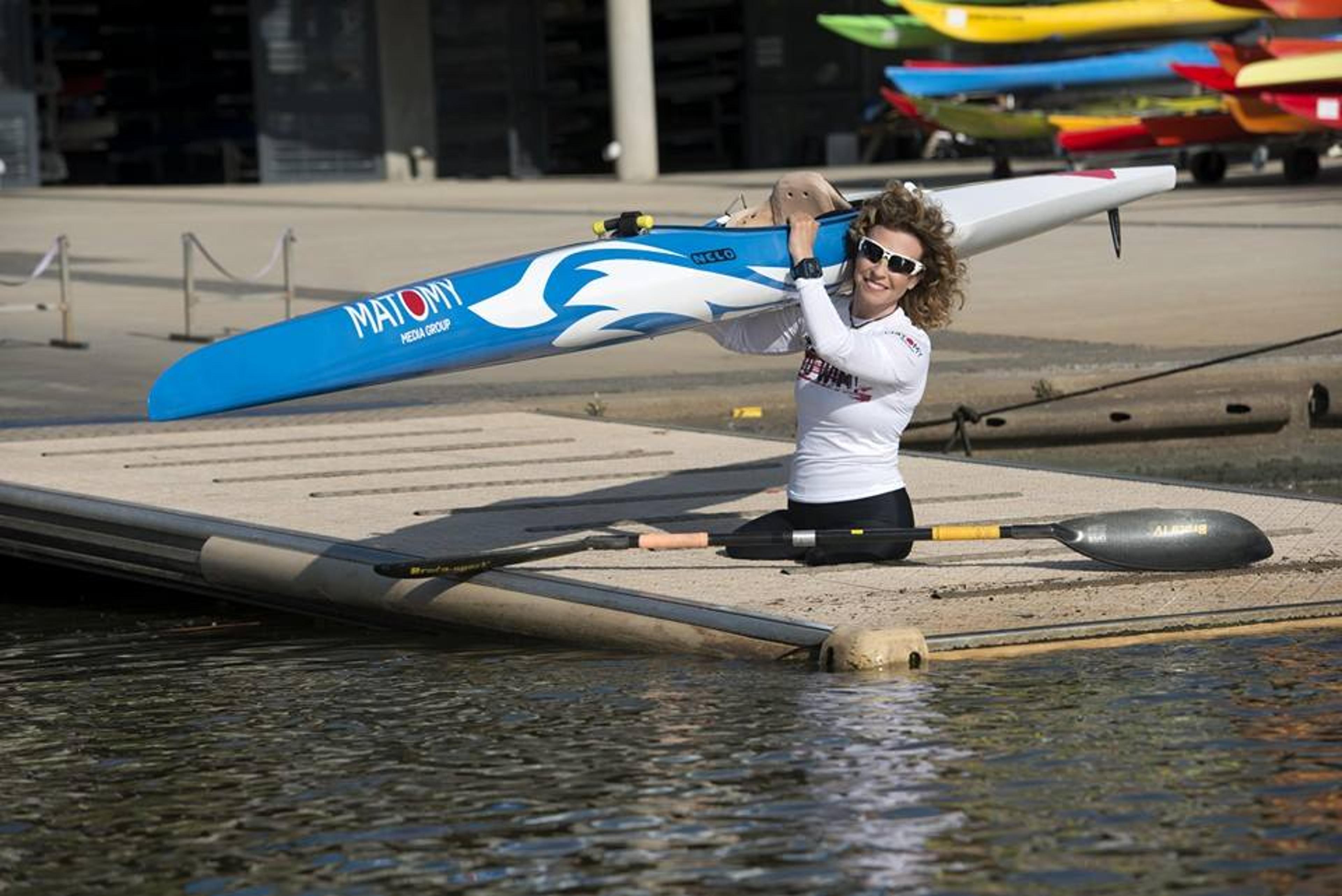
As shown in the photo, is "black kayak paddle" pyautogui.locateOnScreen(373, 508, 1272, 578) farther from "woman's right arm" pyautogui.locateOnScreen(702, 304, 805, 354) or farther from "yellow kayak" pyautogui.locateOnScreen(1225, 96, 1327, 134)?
"yellow kayak" pyautogui.locateOnScreen(1225, 96, 1327, 134)

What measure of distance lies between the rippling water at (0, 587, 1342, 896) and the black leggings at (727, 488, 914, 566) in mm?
939

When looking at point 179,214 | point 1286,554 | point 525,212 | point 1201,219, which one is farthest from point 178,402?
point 179,214

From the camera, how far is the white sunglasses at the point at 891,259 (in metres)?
8.40

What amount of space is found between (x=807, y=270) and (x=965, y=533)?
1014 mm

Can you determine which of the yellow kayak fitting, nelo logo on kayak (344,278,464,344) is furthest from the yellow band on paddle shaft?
nelo logo on kayak (344,278,464,344)

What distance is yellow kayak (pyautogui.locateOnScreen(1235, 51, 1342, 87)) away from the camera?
27203mm

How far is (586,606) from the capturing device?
26.3 ft

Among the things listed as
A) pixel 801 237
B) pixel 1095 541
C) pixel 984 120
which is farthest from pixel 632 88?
pixel 1095 541

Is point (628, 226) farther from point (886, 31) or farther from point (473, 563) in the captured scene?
point (886, 31)

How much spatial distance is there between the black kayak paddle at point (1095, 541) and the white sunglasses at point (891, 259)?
2.83 feet

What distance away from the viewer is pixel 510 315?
9180mm

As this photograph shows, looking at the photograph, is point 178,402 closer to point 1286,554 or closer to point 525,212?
point 1286,554

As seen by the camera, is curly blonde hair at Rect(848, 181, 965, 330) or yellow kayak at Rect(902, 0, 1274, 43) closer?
curly blonde hair at Rect(848, 181, 965, 330)

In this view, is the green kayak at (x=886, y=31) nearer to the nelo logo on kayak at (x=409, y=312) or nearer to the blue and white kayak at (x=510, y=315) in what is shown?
the blue and white kayak at (x=510, y=315)
